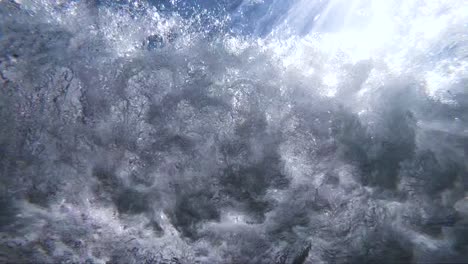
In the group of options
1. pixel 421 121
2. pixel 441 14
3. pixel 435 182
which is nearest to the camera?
pixel 435 182

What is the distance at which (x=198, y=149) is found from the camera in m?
6.04

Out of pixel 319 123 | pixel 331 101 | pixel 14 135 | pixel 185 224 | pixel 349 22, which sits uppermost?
pixel 349 22

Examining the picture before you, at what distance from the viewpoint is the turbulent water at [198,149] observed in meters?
5.82

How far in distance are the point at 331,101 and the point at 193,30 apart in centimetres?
299

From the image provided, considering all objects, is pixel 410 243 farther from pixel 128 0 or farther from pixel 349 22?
pixel 128 0

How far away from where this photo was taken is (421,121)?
6.12 metres

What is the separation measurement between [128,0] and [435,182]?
645cm

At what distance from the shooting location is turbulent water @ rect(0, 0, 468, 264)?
5.82 m

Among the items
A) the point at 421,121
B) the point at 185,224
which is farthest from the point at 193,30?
the point at 421,121

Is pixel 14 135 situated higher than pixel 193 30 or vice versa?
pixel 193 30

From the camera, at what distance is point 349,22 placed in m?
6.65

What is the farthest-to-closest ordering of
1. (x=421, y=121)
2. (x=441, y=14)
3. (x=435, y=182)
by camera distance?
(x=441, y=14) < (x=421, y=121) < (x=435, y=182)

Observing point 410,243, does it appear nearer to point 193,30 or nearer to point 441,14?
point 441,14

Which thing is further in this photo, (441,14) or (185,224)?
(441,14)
